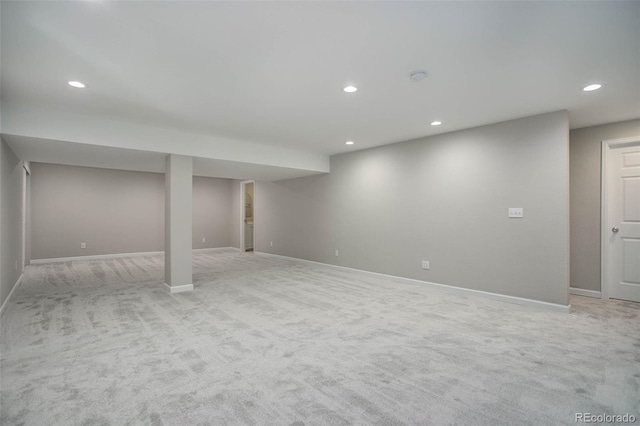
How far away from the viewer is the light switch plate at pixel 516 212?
4.10 m

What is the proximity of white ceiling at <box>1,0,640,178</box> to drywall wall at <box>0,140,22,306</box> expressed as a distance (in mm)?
838

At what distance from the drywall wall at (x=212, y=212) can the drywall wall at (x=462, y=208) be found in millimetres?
4476

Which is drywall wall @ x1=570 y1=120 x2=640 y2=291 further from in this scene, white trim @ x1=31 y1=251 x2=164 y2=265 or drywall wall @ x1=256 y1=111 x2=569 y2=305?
white trim @ x1=31 y1=251 x2=164 y2=265

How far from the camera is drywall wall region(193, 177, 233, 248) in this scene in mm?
9750

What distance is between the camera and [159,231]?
8.94 metres

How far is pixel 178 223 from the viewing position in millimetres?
4828

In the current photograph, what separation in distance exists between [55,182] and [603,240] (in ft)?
35.4

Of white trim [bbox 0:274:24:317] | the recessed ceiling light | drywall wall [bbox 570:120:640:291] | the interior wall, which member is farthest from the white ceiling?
the interior wall

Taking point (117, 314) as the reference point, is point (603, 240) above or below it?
above

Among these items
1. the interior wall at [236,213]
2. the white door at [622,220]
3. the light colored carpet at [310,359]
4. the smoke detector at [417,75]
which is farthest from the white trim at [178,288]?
the white door at [622,220]

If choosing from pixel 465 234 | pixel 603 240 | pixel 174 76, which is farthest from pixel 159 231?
pixel 603 240

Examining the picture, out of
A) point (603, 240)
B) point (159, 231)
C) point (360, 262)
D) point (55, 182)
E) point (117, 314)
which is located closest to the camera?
point (117, 314)

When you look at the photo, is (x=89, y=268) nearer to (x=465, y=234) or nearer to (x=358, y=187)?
(x=358, y=187)

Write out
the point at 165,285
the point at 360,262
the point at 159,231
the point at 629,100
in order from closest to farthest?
the point at 629,100 → the point at 165,285 → the point at 360,262 → the point at 159,231
